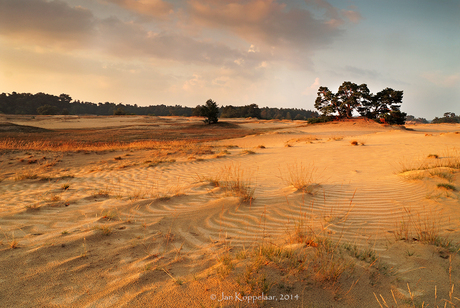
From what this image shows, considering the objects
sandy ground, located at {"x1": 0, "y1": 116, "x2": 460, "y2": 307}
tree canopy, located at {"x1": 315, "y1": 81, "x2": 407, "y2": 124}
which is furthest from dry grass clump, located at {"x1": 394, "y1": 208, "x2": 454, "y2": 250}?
tree canopy, located at {"x1": 315, "y1": 81, "x2": 407, "y2": 124}

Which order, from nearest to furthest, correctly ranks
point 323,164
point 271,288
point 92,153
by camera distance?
point 271,288, point 323,164, point 92,153

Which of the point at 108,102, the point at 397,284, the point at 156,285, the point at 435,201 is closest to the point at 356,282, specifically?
the point at 397,284

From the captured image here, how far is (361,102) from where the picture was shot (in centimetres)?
3722

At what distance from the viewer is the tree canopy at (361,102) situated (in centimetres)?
→ 3509

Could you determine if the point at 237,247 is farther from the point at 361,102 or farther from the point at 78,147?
the point at 361,102

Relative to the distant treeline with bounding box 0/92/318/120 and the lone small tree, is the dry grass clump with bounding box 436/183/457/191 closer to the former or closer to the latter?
the lone small tree

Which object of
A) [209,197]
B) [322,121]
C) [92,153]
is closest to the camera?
[209,197]

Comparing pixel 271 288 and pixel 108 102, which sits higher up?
pixel 108 102

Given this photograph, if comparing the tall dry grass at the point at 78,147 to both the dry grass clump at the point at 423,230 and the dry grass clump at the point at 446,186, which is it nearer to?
the dry grass clump at the point at 446,186

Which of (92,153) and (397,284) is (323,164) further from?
(92,153)

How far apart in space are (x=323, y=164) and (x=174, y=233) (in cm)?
725

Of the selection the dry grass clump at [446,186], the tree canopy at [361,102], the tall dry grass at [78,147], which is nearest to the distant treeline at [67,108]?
the tree canopy at [361,102]

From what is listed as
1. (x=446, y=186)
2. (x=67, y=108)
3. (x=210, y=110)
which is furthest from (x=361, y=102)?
(x=67, y=108)

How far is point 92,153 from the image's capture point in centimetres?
1375
